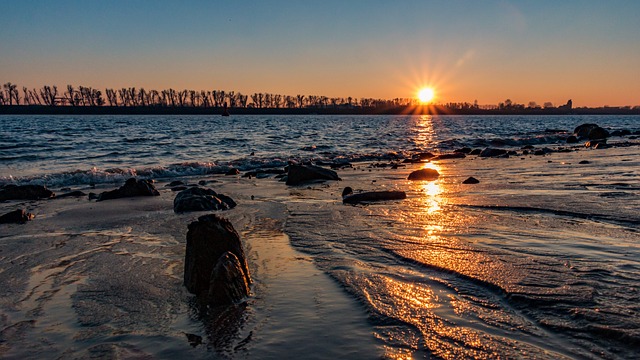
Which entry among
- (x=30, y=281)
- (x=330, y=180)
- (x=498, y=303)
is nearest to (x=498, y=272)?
(x=498, y=303)

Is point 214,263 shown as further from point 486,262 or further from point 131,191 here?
point 131,191

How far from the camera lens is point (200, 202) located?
28.1ft

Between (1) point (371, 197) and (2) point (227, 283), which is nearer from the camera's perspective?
(2) point (227, 283)

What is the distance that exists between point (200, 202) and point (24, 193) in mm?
4846

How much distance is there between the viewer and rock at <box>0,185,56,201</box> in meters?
10.7

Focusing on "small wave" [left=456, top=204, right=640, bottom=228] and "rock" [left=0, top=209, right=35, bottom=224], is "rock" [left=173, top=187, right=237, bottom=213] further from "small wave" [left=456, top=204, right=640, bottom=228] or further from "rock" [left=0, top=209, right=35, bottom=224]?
"small wave" [left=456, top=204, right=640, bottom=228]

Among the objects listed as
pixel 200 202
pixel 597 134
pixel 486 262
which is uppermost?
pixel 486 262

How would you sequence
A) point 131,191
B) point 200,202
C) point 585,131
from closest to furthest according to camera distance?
1. point 200,202
2. point 131,191
3. point 585,131

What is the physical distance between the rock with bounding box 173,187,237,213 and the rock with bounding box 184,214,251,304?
4.03 m

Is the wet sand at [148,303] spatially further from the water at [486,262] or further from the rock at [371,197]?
the rock at [371,197]

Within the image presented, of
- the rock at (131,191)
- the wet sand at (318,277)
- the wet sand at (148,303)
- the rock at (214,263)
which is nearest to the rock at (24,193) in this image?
the rock at (131,191)

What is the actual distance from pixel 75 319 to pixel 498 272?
135 inches

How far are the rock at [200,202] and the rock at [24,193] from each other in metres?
4.13

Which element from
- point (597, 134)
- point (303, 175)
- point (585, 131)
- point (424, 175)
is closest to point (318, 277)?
point (303, 175)
